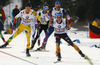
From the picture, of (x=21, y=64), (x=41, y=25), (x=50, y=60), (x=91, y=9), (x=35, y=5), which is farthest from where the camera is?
(x=91, y=9)

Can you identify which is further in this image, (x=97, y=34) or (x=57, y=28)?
(x=97, y=34)

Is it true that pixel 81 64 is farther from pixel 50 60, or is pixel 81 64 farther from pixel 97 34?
pixel 97 34

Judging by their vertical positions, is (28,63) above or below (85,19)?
above

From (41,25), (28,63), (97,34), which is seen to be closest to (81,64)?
(28,63)

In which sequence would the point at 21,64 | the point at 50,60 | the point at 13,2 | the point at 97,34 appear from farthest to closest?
the point at 13,2
the point at 97,34
the point at 50,60
the point at 21,64

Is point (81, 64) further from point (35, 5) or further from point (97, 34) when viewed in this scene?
point (35, 5)

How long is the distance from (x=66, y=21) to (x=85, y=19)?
33.6 metres

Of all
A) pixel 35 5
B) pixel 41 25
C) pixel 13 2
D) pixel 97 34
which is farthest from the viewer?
pixel 13 2

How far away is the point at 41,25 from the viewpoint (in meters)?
13.0

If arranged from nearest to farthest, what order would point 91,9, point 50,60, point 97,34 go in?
1. point 50,60
2. point 97,34
3. point 91,9

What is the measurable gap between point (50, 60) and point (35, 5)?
24.6 meters

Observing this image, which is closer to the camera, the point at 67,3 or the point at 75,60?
the point at 75,60

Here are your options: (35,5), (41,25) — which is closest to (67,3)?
(35,5)

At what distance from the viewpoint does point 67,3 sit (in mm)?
35031
